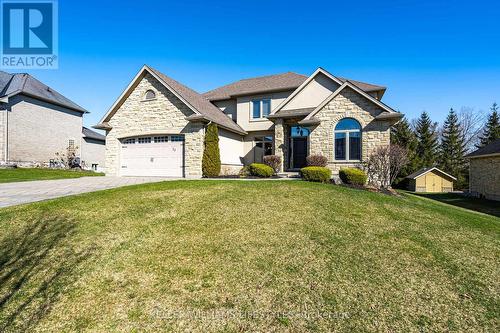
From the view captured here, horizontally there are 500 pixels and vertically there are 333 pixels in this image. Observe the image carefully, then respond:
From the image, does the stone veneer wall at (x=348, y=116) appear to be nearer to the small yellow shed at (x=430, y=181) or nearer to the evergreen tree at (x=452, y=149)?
the small yellow shed at (x=430, y=181)

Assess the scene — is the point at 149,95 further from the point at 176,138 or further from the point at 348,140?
the point at 348,140

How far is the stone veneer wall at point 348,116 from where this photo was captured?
46.0 ft

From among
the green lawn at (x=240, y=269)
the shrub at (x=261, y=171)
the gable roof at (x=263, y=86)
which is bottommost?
the green lawn at (x=240, y=269)

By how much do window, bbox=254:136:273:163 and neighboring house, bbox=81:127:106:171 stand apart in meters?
20.4

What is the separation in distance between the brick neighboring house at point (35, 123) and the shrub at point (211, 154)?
720 inches

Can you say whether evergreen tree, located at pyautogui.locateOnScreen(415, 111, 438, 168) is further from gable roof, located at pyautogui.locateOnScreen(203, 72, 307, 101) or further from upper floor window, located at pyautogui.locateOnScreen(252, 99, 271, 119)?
upper floor window, located at pyautogui.locateOnScreen(252, 99, 271, 119)

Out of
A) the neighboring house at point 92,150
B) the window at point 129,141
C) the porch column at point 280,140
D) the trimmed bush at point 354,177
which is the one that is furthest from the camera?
the neighboring house at point 92,150

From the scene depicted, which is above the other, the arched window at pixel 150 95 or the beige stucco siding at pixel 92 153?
the arched window at pixel 150 95

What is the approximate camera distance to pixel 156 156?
1672cm

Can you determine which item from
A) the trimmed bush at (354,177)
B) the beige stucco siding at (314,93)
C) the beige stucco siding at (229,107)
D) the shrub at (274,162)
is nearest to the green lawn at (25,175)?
the beige stucco siding at (229,107)

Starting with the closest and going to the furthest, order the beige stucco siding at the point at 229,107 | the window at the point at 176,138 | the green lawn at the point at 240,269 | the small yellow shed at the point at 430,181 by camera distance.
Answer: the green lawn at the point at 240,269 < the window at the point at 176,138 < the beige stucco siding at the point at 229,107 < the small yellow shed at the point at 430,181

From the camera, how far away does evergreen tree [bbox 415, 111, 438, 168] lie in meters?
32.4

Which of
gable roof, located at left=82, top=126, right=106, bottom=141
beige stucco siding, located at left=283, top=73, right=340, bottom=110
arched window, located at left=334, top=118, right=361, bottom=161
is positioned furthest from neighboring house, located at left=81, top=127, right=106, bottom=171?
arched window, located at left=334, top=118, right=361, bottom=161

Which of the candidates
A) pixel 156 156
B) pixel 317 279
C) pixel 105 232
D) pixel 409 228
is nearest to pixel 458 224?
pixel 409 228
